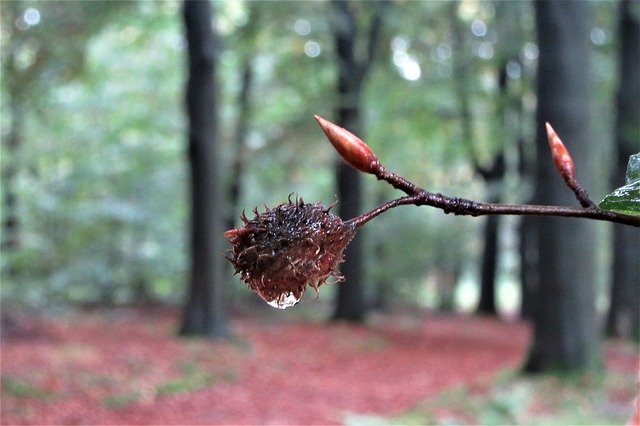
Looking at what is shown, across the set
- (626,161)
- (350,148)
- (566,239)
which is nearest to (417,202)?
(350,148)

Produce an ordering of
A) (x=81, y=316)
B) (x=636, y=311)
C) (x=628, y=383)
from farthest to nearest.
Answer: (x=81, y=316), (x=636, y=311), (x=628, y=383)

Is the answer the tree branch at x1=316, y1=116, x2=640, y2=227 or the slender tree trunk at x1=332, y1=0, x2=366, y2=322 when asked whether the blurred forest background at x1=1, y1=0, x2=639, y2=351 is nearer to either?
the slender tree trunk at x1=332, y1=0, x2=366, y2=322

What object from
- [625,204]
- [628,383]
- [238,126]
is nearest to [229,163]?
[238,126]

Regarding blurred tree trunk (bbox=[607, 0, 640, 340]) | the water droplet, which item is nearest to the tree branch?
the water droplet

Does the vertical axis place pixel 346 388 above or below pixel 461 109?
below

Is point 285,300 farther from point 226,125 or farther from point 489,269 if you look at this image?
point 489,269

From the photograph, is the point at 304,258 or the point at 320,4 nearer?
the point at 304,258

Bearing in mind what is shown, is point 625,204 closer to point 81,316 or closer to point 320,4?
point 320,4
